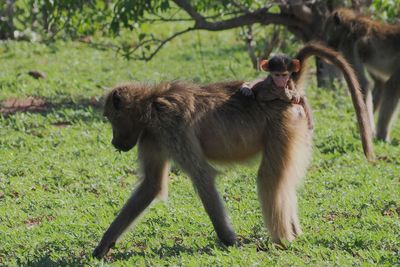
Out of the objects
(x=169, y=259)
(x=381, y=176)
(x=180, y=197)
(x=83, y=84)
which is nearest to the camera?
(x=169, y=259)

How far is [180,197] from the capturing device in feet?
20.3

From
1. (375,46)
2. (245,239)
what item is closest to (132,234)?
(245,239)

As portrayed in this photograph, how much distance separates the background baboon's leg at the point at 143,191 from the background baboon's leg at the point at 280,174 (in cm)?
57

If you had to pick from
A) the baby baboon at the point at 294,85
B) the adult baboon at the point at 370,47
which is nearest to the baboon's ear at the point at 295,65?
the baby baboon at the point at 294,85

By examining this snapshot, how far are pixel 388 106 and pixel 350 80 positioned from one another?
3627 millimetres

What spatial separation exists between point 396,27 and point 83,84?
3.80 m

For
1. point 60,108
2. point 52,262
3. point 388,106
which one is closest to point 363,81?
point 388,106

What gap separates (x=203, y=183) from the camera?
4.67 metres

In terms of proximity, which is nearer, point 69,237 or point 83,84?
point 69,237

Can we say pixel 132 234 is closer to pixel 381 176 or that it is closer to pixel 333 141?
pixel 381 176

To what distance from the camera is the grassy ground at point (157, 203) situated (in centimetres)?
475

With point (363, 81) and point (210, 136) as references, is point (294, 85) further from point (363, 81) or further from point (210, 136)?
point (363, 81)

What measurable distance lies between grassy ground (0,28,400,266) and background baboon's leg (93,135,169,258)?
124 mm

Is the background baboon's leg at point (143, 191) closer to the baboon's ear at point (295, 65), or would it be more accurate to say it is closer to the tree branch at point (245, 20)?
the baboon's ear at point (295, 65)
